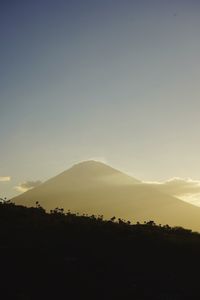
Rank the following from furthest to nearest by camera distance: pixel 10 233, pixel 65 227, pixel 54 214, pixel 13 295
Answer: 1. pixel 54 214
2. pixel 65 227
3. pixel 10 233
4. pixel 13 295

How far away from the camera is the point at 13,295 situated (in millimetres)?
12469

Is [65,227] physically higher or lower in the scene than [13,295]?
higher

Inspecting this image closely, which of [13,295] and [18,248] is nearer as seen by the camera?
[13,295]

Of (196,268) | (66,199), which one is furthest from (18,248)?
(66,199)

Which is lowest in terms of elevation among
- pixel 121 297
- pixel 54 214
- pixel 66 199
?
pixel 121 297

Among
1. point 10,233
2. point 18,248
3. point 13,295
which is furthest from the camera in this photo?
point 10,233

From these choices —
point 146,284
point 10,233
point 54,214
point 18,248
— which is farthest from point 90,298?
point 54,214

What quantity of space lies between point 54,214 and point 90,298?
24.8 feet

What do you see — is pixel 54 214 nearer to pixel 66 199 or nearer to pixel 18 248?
pixel 18 248

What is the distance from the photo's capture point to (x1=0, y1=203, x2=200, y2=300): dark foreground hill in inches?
524

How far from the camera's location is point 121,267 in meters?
14.8

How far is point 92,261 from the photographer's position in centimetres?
1484

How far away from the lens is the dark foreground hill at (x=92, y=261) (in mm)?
13305

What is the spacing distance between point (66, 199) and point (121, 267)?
183 m
